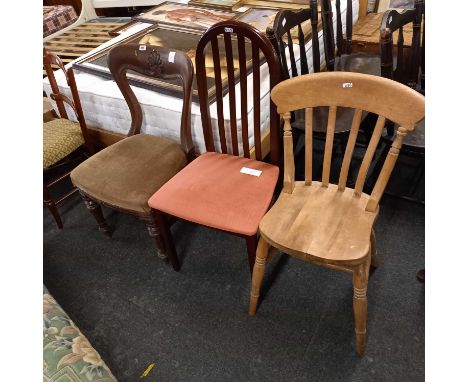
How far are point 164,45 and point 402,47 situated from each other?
1263 mm

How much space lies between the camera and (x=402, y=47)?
1.68m

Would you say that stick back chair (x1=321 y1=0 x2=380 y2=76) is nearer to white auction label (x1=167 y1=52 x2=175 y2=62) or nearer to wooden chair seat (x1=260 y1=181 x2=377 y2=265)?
white auction label (x1=167 y1=52 x2=175 y2=62)

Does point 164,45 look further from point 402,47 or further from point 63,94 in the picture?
point 402,47

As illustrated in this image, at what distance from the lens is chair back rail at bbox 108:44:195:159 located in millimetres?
1643

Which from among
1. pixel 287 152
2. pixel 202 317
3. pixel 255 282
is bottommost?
pixel 202 317

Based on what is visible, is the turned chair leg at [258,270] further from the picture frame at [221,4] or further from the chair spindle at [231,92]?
the picture frame at [221,4]

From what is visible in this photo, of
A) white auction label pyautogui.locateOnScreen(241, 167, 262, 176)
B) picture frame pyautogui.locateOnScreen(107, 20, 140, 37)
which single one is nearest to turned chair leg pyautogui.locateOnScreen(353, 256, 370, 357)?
white auction label pyautogui.locateOnScreen(241, 167, 262, 176)

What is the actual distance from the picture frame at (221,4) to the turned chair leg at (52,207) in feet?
5.30

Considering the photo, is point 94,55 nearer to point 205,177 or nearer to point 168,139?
point 168,139

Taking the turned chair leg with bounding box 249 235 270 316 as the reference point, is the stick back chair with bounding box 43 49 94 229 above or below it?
above

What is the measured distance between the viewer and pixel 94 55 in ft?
7.50

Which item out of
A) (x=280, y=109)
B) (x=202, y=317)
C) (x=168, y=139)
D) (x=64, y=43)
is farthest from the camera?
(x=64, y=43)
